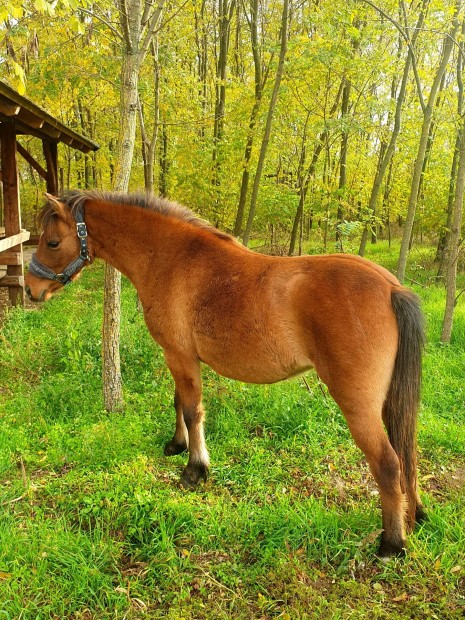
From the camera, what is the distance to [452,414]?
14.3 ft

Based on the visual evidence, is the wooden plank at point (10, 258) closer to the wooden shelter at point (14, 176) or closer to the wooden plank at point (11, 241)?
the wooden shelter at point (14, 176)

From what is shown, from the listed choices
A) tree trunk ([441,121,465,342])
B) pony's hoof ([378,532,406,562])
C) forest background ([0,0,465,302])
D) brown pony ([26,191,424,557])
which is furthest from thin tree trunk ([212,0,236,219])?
pony's hoof ([378,532,406,562])

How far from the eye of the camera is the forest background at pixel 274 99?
6703mm

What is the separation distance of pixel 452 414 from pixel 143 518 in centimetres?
340

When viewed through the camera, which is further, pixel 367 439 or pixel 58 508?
pixel 58 508

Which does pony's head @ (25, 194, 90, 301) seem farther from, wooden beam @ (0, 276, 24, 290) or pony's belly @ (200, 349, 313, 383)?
wooden beam @ (0, 276, 24, 290)

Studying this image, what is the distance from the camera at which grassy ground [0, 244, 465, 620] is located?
235cm

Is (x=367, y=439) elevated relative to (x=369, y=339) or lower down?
lower down

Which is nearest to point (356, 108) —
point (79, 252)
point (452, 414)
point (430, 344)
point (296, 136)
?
point (296, 136)

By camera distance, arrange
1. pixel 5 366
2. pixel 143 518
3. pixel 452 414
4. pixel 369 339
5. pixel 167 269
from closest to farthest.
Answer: pixel 369 339
pixel 143 518
pixel 167 269
pixel 452 414
pixel 5 366

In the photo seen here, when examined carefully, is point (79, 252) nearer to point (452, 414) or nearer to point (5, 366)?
point (5, 366)

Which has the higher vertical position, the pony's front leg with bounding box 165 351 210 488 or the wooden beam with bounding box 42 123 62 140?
the wooden beam with bounding box 42 123 62 140

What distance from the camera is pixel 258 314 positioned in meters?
2.77

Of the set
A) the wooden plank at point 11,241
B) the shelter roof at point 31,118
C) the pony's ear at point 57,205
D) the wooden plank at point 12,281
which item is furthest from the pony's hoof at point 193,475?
the wooden plank at point 12,281
